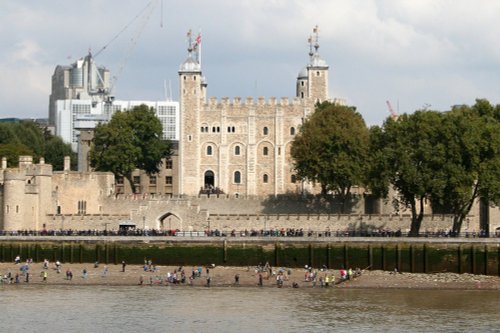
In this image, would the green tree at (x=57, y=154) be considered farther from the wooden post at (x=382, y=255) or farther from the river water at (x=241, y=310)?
the wooden post at (x=382, y=255)

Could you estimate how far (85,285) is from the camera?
283 ft

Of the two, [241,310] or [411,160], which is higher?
[411,160]

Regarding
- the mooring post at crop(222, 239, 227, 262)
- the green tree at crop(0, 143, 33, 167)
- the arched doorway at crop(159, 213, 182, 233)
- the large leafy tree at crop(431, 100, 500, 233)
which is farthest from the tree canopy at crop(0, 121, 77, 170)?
the large leafy tree at crop(431, 100, 500, 233)

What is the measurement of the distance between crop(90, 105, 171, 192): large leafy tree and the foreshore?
32264mm

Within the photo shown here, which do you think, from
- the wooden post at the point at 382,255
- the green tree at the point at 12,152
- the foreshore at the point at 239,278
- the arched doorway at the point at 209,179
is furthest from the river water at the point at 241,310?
the arched doorway at the point at 209,179

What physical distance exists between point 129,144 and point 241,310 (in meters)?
50.8

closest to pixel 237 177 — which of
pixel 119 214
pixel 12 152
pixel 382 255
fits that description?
pixel 12 152

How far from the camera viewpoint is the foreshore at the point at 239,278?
85250 mm

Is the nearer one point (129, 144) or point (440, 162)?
point (440, 162)

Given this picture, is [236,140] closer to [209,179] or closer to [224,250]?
[209,179]

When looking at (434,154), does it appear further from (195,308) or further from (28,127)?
(28,127)

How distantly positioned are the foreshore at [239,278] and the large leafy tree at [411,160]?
29.0ft

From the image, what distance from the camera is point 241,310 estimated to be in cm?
7469

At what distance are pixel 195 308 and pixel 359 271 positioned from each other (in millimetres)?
16304
